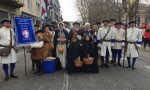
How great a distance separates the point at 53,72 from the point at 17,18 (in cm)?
228

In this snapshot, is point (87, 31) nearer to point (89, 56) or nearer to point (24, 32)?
point (89, 56)

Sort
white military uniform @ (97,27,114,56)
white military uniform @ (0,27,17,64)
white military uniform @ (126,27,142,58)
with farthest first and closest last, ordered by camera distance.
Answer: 1. white military uniform @ (97,27,114,56)
2. white military uniform @ (126,27,142,58)
3. white military uniform @ (0,27,17,64)

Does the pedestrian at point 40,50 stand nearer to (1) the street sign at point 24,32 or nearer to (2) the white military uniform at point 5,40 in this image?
(1) the street sign at point 24,32

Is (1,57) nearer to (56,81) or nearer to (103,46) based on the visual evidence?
(56,81)

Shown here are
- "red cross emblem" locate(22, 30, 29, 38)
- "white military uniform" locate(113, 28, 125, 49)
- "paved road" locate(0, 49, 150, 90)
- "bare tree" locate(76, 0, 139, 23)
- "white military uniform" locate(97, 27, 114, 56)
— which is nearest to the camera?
"paved road" locate(0, 49, 150, 90)

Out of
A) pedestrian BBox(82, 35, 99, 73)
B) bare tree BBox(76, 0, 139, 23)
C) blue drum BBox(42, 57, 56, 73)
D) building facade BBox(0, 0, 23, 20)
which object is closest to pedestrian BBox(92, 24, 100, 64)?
pedestrian BBox(82, 35, 99, 73)

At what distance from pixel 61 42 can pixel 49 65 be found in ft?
3.40

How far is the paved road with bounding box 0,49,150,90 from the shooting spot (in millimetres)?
10234

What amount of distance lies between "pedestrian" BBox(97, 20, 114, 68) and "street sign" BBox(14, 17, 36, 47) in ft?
9.11

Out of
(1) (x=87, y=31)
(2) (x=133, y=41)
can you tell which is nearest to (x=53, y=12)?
(2) (x=133, y=41)

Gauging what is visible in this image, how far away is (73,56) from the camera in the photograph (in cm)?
1288

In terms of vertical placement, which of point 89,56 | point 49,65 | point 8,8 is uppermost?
point 8,8

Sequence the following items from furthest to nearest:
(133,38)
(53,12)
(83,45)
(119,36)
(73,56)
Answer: (53,12)
(119,36)
(133,38)
(83,45)
(73,56)

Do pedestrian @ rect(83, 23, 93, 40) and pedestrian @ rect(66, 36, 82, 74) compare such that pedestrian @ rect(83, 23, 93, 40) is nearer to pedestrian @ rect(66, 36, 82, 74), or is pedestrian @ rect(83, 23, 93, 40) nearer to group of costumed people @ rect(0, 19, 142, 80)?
group of costumed people @ rect(0, 19, 142, 80)
